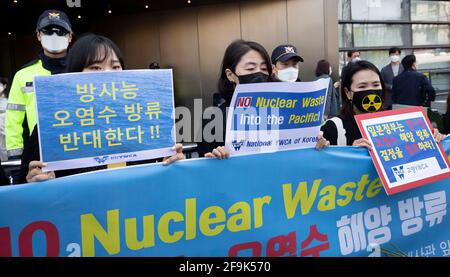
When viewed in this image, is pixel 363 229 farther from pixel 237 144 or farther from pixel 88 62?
pixel 88 62

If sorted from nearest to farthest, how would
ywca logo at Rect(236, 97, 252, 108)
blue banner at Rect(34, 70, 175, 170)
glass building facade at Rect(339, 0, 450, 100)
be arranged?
blue banner at Rect(34, 70, 175, 170), ywca logo at Rect(236, 97, 252, 108), glass building facade at Rect(339, 0, 450, 100)

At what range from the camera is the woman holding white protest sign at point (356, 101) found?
276 centimetres

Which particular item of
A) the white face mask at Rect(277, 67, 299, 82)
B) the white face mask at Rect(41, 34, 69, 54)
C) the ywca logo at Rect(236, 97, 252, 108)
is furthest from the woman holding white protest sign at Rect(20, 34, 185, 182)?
the white face mask at Rect(277, 67, 299, 82)

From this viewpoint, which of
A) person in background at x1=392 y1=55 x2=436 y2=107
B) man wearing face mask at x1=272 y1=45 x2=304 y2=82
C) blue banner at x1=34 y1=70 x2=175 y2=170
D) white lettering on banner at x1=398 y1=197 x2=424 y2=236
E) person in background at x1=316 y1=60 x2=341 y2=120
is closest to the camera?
blue banner at x1=34 y1=70 x2=175 y2=170

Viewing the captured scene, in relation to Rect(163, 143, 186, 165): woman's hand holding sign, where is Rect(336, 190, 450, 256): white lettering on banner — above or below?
below

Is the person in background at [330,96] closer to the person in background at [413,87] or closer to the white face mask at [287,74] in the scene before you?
the white face mask at [287,74]

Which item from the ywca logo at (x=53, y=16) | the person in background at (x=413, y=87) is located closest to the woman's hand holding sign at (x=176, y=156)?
the ywca logo at (x=53, y=16)

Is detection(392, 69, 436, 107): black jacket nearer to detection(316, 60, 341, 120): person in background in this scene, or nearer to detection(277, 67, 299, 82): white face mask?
detection(316, 60, 341, 120): person in background

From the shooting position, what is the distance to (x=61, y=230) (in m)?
1.86

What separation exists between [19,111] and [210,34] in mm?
8341

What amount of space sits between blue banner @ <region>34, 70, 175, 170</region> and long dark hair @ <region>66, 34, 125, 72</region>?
331mm

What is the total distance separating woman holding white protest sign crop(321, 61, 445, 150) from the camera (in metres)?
2.76

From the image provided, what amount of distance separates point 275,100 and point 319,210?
0.68m

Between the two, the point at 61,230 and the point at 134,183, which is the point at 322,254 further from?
the point at 61,230
